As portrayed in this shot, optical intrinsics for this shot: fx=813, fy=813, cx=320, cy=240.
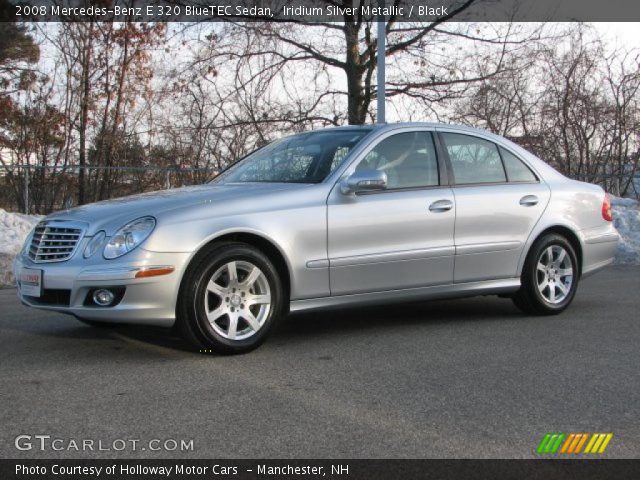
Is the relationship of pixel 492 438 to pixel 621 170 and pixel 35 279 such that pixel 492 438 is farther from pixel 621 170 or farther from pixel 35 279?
pixel 621 170

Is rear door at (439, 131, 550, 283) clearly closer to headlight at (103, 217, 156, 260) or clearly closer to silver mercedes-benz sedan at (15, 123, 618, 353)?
silver mercedes-benz sedan at (15, 123, 618, 353)

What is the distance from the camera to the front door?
5.69 metres

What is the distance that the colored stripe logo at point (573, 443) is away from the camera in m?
3.38

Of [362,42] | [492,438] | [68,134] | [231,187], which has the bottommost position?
[492,438]

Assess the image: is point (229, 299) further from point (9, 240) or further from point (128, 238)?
point (9, 240)

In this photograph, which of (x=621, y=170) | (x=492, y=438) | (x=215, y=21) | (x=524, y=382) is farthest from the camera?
(x=621, y=170)

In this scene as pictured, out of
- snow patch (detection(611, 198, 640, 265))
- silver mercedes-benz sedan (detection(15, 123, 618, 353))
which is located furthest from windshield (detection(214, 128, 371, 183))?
snow patch (detection(611, 198, 640, 265))

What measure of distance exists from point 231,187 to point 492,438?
3003mm

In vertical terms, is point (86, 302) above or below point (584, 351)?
above

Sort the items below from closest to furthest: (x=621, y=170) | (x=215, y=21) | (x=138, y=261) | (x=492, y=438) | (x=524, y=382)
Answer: (x=492, y=438) → (x=524, y=382) → (x=138, y=261) → (x=215, y=21) → (x=621, y=170)

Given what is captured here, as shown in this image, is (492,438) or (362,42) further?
(362,42)

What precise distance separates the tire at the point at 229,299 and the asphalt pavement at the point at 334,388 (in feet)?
0.46

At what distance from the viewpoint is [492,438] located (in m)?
3.53
